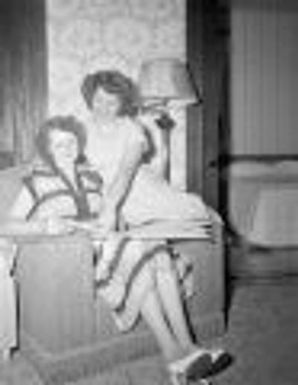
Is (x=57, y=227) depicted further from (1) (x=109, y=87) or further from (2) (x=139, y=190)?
(1) (x=109, y=87)

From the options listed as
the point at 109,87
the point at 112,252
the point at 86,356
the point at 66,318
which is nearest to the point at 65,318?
the point at 66,318

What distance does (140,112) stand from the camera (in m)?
3.91

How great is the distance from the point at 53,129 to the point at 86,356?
0.98 metres

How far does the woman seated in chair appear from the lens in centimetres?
286

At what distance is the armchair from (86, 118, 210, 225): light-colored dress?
0.52 meters

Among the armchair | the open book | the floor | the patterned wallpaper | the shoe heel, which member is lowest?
the floor

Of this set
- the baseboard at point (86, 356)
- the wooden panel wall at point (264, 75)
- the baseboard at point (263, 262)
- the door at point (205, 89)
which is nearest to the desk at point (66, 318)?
the baseboard at point (86, 356)

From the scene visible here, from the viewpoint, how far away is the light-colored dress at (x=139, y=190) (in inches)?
129

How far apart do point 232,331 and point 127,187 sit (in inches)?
34.4

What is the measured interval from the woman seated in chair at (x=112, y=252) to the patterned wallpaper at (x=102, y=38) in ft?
2.19

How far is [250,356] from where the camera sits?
3.04 meters

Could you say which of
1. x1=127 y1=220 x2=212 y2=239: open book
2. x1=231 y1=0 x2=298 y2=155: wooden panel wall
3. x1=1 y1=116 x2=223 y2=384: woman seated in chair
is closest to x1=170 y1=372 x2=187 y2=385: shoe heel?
x1=1 y1=116 x2=223 y2=384: woman seated in chair

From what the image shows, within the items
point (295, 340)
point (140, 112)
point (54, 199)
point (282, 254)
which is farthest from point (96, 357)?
point (282, 254)

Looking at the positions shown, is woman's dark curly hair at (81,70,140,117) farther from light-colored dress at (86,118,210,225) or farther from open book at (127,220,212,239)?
open book at (127,220,212,239)
